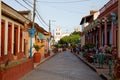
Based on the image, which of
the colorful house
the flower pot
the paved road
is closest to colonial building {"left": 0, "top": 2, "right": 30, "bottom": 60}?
the colorful house

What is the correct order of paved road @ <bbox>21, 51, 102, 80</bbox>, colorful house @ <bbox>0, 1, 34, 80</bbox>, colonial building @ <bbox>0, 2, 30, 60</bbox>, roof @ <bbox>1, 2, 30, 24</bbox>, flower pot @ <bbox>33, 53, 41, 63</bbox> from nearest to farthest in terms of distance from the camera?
1. colorful house @ <bbox>0, 1, 34, 80</bbox>
2. paved road @ <bbox>21, 51, 102, 80</bbox>
3. roof @ <bbox>1, 2, 30, 24</bbox>
4. colonial building @ <bbox>0, 2, 30, 60</bbox>
5. flower pot @ <bbox>33, 53, 41, 63</bbox>

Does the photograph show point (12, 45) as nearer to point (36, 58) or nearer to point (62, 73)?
point (36, 58)

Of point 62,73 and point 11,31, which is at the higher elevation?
point 11,31

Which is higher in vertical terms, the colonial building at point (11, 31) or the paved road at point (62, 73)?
the colonial building at point (11, 31)

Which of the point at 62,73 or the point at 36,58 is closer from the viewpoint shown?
the point at 62,73

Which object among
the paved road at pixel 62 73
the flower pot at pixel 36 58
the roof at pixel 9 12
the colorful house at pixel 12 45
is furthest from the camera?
the flower pot at pixel 36 58

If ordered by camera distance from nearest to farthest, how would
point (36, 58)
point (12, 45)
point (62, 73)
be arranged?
1. point (62, 73)
2. point (12, 45)
3. point (36, 58)

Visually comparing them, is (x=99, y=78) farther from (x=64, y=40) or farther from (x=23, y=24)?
(x=64, y=40)

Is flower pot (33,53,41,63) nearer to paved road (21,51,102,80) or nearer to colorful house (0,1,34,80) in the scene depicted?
colorful house (0,1,34,80)

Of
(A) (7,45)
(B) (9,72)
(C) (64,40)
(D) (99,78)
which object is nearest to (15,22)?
(A) (7,45)

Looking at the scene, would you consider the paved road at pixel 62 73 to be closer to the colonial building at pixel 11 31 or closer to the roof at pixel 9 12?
the colonial building at pixel 11 31

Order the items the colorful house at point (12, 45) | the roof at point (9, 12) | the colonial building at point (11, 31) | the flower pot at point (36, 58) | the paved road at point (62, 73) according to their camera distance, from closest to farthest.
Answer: the colorful house at point (12, 45) → the paved road at point (62, 73) → the roof at point (9, 12) → the colonial building at point (11, 31) → the flower pot at point (36, 58)

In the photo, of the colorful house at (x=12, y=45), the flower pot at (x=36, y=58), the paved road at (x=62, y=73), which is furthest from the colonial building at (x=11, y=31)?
the paved road at (x=62, y=73)

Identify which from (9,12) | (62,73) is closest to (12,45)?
(9,12)
